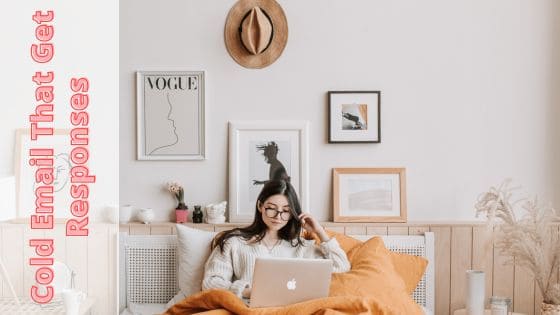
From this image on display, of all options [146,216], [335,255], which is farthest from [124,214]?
[335,255]

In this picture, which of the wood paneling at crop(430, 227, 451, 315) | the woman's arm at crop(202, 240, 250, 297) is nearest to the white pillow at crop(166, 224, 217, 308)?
the woman's arm at crop(202, 240, 250, 297)

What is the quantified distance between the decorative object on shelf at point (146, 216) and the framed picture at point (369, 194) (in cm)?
92

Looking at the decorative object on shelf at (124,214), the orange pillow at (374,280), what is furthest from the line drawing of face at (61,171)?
the orange pillow at (374,280)

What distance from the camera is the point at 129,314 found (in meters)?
2.87

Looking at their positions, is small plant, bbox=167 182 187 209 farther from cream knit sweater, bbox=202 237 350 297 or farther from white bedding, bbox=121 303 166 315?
Result: white bedding, bbox=121 303 166 315

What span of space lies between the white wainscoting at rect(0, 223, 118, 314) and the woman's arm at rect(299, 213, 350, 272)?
0.97 meters

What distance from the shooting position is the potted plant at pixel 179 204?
307cm

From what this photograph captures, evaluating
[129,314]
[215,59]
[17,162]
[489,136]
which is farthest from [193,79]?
[489,136]

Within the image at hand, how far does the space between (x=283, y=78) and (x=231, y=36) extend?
0.34m

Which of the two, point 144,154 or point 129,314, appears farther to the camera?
point 144,154

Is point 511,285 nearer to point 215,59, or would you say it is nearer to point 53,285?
point 215,59

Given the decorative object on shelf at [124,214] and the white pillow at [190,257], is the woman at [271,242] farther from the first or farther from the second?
the decorative object on shelf at [124,214]

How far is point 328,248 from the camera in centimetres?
276

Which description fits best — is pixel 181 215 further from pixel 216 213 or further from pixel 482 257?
pixel 482 257
